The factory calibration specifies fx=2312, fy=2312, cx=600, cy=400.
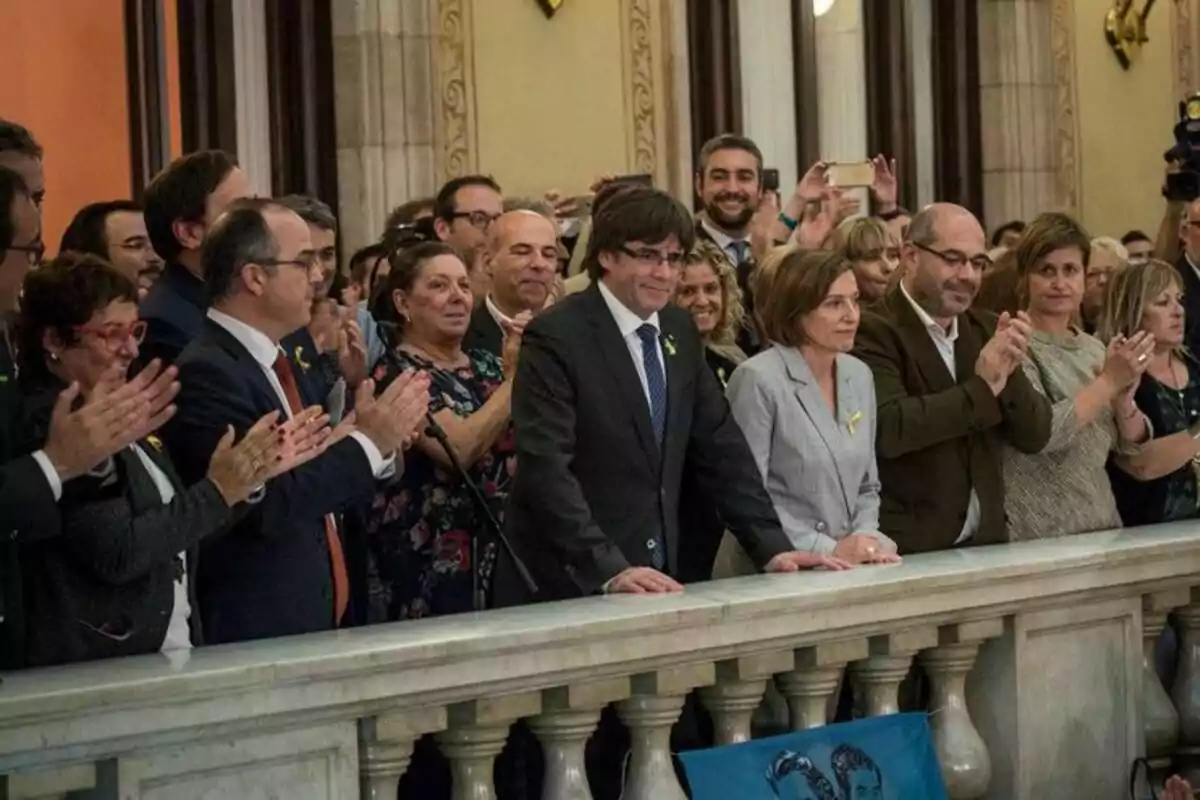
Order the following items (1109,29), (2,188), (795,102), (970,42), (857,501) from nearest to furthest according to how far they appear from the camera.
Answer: (2,188) → (857,501) → (795,102) → (970,42) → (1109,29)

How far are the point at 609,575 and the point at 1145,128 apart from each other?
8.88 meters

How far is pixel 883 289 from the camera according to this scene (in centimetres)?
656

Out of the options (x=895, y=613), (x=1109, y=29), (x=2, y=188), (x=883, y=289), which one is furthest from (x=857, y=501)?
(x=1109, y=29)

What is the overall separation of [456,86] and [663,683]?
4937mm

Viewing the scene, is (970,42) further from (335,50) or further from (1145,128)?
(335,50)

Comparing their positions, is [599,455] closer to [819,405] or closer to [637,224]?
[637,224]

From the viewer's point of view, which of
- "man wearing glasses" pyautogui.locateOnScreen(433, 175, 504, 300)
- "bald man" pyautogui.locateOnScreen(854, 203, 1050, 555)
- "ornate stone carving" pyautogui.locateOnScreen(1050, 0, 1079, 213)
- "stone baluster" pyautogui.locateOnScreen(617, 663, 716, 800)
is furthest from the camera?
"ornate stone carving" pyautogui.locateOnScreen(1050, 0, 1079, 213)

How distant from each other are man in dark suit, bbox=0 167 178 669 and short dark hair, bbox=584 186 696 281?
127 cm

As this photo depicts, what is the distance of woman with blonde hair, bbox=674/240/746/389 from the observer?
5.77 metres

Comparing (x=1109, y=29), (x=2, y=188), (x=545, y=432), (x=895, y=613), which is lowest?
(x=895, y=613)

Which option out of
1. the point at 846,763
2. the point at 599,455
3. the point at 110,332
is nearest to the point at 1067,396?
the point at 599,455

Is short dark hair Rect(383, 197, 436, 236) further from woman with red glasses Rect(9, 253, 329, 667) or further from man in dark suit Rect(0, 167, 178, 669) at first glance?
man in dark suit Rect(0, 167, 178, 669)

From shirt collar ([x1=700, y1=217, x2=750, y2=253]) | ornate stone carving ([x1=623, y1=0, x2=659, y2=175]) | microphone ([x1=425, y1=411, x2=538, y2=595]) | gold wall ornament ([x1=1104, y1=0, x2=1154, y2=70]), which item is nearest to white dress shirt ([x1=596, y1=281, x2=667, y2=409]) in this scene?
microphone ([x1=425, y1=411, x2=538, y2=595])

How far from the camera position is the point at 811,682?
432 cm
